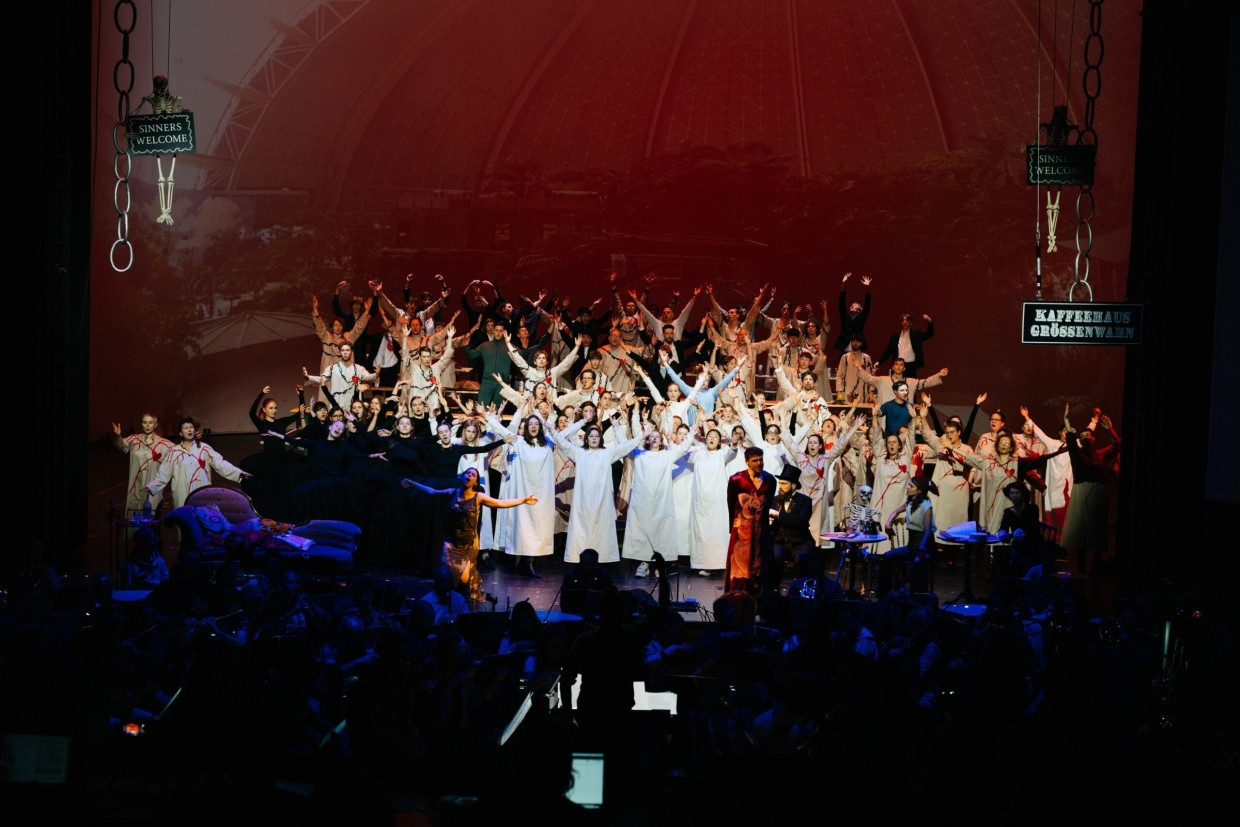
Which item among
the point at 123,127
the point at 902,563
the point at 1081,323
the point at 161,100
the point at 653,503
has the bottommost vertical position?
the point at 902,563

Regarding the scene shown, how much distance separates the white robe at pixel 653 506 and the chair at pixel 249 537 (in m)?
2.59

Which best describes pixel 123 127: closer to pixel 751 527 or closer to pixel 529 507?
pixel 529 507

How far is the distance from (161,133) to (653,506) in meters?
5.24

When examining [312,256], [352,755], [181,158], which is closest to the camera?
[352,755]

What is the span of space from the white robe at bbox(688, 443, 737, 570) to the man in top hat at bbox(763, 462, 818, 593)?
580 mm

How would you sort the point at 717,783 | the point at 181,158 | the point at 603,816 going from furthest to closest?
the point at 181,158, the point at 717,783, the point at 603,816

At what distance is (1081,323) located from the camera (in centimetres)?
1059

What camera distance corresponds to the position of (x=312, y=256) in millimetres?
19312

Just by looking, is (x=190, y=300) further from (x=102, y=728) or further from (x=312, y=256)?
(x=102, y=728)

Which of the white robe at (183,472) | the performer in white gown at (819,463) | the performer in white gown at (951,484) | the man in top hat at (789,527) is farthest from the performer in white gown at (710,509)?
the white robe at (183,472)

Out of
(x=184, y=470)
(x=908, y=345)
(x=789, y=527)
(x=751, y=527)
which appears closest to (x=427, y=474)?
(x=184, y=470)

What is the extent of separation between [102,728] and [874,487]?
27.7 ft

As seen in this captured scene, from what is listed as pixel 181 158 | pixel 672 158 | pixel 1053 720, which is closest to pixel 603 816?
pixel 1053 720

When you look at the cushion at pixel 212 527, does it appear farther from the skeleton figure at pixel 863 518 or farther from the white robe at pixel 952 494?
the white robe at pixel 952 494
